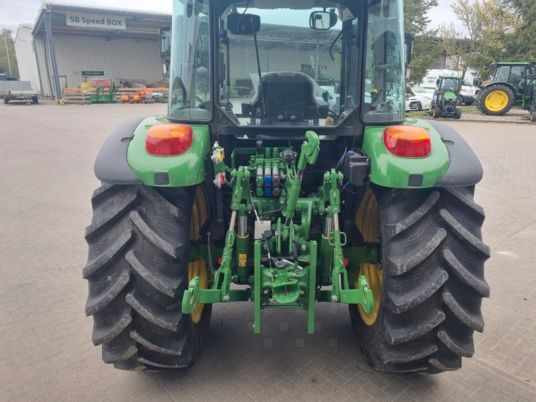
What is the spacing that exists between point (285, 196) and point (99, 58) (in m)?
34.8

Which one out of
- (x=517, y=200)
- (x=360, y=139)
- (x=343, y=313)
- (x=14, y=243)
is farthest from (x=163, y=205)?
(x=517, y=200)

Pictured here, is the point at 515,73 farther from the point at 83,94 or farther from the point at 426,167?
the point at 83,94

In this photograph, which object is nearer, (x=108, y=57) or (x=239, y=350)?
(x=239, y=350)

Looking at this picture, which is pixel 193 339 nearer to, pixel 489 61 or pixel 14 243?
pixel 14 243

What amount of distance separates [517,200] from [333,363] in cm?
533

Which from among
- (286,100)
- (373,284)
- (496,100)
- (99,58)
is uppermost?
(99,58)

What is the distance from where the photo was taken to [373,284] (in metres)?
3.09

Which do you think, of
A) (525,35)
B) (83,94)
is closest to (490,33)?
(525,35)

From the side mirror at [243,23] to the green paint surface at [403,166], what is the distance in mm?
1110

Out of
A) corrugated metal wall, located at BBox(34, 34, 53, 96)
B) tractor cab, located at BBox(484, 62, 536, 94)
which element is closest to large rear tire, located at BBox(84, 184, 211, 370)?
tractor cab, located at BBox(484, 62, 536, 94)

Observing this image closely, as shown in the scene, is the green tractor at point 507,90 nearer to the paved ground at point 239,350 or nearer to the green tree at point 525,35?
the green tree at point 525,35

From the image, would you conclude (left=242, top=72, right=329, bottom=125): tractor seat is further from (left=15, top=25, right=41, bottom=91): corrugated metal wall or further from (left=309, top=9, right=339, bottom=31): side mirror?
(left=15, top=25, right=41, bottom=91): corrugated metal wall

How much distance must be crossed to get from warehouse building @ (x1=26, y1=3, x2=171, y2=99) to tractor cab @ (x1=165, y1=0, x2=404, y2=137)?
2749 centimetres

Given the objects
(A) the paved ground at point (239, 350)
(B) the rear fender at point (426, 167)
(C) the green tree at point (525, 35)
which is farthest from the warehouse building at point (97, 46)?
(B) the rear fender at point (426, 167)
